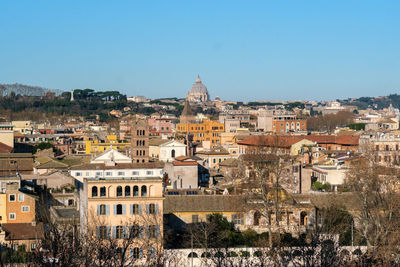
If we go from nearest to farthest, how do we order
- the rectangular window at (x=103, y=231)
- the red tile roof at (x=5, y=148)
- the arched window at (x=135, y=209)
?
the rectangular window at (x=103, y=231) < the arched window at (x=135, y=209) < the red tile roof at (x=5, y=148)

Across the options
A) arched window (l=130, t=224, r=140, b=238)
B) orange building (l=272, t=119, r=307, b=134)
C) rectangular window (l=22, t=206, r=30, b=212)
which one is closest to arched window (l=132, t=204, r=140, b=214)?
arched window (l=130, t=224, r=140, b=238)

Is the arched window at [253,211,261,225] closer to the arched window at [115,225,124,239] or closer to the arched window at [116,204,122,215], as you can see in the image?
the arched window at [116,204,122,215]

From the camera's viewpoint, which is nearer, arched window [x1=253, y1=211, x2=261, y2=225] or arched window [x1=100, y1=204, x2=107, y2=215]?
arched window [x1=100, y1=204, x2=107, y2=215]

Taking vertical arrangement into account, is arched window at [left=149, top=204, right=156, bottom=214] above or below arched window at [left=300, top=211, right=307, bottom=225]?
above

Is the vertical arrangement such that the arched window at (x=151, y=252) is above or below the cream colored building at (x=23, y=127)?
below

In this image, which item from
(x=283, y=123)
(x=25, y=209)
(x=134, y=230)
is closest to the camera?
(x=134, y=230)

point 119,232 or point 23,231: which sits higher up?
point 119,232

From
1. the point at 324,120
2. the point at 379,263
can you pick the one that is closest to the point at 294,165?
the point at 379,263

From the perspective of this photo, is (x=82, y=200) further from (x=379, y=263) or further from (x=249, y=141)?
(x=249, y=141)

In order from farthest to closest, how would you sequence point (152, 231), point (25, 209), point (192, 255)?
point (25, 209)
point (192, 255)
point (152, 231)

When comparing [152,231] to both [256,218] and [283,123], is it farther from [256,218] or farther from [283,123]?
[283,123]

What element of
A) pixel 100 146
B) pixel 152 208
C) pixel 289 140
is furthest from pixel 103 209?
pixel 100 146

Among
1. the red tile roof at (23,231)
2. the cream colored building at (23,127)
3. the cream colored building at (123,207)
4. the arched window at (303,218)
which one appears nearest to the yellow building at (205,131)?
the cream colored building at (23,127)

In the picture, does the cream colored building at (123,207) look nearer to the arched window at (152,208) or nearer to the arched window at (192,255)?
the arched window at (152,208)
